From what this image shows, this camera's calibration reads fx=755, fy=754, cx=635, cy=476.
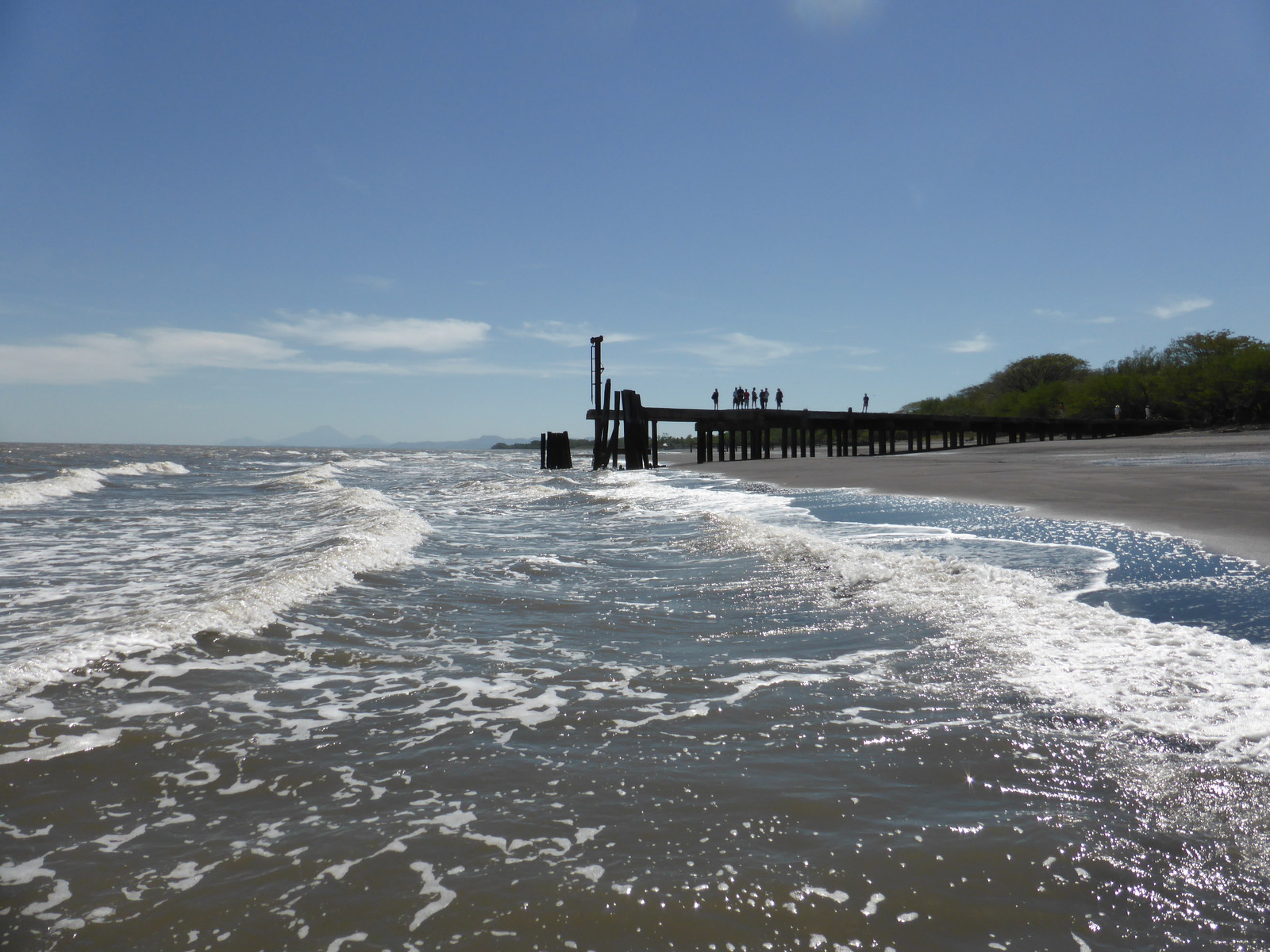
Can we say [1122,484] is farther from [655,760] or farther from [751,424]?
[751,424]

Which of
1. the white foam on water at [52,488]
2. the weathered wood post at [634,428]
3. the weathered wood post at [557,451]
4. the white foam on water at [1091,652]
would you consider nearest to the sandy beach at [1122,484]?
the white foam on water at [1091,652]

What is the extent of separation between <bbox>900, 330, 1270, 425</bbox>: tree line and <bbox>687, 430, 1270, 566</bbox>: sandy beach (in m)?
26.7

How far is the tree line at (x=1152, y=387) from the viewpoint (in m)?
47.4

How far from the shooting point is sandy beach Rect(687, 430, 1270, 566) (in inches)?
315

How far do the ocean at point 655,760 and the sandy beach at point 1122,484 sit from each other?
1.70 meters

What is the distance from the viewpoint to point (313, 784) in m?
2.87

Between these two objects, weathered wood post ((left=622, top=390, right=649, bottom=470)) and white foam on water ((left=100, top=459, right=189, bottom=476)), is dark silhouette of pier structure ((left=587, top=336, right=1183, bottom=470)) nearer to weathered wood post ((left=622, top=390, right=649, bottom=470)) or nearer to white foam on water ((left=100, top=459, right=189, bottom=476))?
weathered wood post ((left=622, top=390, right=649, bottom=470))

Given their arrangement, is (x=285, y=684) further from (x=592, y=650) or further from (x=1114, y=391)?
(x=1114, y=391)

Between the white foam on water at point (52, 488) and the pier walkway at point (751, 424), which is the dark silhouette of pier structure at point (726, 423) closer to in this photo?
the pier walkway at point (751, 424)

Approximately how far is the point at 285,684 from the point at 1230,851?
4134 millimetres

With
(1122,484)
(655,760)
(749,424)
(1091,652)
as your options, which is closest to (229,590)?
(655,760)

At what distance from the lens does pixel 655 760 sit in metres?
2.97

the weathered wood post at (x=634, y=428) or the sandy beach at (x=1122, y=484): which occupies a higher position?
the weathered wood post at (x=634, y=428)

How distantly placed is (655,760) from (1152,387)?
6541cm
